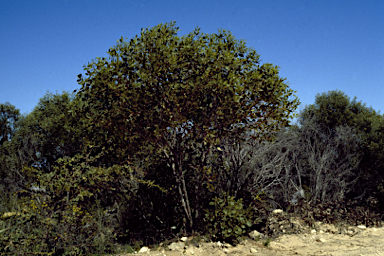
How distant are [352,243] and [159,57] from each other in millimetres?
7131

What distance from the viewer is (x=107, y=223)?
8.91 m

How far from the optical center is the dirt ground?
668 cm

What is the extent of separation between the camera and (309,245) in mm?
7918

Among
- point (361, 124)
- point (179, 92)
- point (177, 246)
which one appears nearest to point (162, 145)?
point (179, 92)

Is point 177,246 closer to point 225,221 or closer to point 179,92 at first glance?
point 225,221

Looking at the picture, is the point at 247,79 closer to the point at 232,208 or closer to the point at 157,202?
the point at 232,208

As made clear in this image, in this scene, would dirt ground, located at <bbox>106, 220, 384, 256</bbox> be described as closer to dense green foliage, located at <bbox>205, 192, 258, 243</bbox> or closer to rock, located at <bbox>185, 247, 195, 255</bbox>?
rock, located at <bbox>185, 247, 195, 255</bbox>

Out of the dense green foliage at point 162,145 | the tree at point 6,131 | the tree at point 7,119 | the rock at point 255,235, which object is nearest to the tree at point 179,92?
the dense green foliage at point 162,145

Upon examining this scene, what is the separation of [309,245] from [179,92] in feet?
17.8

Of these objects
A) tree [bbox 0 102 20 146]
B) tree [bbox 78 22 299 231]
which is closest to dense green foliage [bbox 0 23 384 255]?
tree [bbox 78 22 299 231]

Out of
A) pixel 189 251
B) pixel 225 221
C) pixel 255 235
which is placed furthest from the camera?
pixel 255 235

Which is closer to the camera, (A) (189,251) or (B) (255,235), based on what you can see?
(A) (189,251)

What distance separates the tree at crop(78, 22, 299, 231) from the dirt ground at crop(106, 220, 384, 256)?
1.40m

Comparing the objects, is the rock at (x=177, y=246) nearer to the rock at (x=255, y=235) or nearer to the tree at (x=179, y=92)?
the tree at (x=179, y=92)
